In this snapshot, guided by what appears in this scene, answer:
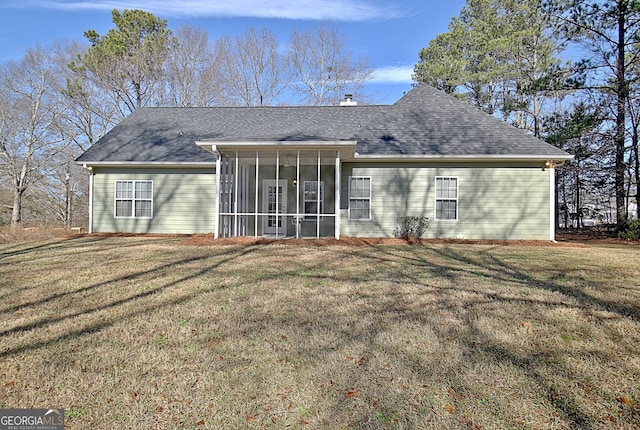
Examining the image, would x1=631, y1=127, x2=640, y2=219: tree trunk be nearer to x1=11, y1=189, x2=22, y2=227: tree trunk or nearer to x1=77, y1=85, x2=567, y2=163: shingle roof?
x1=77, y1=85, x2=567, y2=163: shingle roof

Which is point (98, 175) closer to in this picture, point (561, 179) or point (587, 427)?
point (587, 427)

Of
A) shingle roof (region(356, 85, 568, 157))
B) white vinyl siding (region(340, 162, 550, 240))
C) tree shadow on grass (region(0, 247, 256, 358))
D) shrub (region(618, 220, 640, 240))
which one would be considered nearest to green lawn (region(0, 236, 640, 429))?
tree shadow on grass (region(0, 247, 256, 358))

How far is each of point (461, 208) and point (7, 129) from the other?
75.8ft

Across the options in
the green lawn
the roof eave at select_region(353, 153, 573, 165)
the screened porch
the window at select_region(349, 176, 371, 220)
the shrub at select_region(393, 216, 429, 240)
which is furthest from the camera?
the window at select_region(349, 176, 371, 220)

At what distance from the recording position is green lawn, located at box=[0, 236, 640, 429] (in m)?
2.44

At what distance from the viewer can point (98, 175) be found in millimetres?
13430

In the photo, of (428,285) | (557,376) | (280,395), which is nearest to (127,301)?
(280,395)

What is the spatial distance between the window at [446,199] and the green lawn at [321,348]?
580 centimetres

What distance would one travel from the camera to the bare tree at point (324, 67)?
28.1 metres

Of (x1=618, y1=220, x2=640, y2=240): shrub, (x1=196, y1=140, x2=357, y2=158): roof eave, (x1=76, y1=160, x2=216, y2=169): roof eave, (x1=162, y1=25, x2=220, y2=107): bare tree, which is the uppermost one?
(x1=162, y1=25, x2=220, y2=107): bare tree

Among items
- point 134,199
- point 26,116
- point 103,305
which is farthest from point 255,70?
point 103,305

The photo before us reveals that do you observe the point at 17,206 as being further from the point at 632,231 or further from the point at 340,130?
the point at 632,231

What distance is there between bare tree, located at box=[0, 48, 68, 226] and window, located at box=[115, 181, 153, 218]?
35.6 feet

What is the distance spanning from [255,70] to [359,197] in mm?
19420
